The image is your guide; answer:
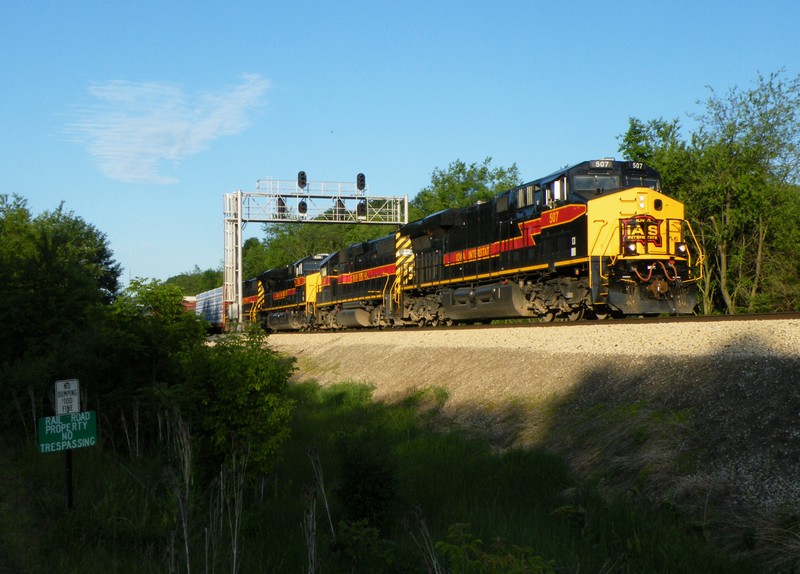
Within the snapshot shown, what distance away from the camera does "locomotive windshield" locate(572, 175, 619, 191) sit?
1773 centimetres

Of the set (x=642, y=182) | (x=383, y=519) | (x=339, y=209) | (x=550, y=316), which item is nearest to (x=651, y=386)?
(x=383, y=519)

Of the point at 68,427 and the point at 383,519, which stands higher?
the point at 68,427

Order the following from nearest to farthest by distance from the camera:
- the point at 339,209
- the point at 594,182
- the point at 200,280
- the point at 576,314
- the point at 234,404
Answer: the point at 234,404 < the point at 594,182 < the point at 576,314 < the point at 339,209 < the point at 200,280

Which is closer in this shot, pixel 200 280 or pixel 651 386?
pixel 651 386

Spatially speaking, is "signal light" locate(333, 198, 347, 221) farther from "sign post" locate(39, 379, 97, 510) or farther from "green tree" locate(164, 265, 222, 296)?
"green tree" locate(164, 265, 222, 296)

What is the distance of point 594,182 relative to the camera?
17.8 meters

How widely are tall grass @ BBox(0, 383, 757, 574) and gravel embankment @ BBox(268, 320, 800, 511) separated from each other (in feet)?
1.90

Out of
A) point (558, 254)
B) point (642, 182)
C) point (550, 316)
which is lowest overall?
point (550, 316)

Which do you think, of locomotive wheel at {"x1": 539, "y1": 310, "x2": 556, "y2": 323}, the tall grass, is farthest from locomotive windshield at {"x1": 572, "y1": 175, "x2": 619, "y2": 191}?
the tall grass

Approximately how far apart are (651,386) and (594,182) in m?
9.62

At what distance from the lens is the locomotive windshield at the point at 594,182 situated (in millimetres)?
17734

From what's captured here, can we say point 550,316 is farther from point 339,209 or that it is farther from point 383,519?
point 339,209

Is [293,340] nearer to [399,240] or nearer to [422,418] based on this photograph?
[399,240]

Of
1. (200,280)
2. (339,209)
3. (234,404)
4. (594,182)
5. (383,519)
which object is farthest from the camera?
(200,280)
